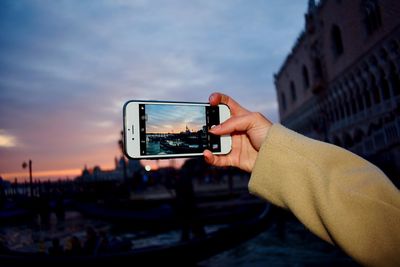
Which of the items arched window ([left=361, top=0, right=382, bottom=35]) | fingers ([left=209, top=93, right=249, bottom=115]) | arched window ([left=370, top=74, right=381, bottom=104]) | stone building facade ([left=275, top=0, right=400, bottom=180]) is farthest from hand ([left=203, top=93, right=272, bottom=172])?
arched window ([left=370, top=74, right=381, bottom=104])

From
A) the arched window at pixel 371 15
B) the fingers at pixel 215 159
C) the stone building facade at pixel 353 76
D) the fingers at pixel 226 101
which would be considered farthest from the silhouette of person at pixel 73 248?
the arched window at pixel 371 15

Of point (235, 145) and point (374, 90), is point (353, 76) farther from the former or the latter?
point (235, 145)

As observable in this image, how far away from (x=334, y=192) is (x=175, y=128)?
3.88 ft

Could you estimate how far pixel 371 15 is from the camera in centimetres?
1991

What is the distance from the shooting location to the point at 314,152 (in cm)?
111

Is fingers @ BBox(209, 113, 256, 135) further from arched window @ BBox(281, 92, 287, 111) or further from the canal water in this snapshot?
arched window @ BBox(281, 92, 287, 111)

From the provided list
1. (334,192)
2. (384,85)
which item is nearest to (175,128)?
(334,192)

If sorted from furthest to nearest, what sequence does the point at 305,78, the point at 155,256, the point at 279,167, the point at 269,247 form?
the point at 305,78
the point at 269,247
the point at 155,256
the point at 279,167

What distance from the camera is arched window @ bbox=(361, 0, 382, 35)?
1914 cm

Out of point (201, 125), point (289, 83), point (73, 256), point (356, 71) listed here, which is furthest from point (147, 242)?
point (289, 83)

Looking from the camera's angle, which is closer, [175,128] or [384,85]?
[175,128]

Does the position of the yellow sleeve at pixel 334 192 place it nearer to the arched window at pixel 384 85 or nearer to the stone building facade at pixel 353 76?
the stone building facade at pixel 353 76

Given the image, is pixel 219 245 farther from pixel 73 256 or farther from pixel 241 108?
pixel 241 108

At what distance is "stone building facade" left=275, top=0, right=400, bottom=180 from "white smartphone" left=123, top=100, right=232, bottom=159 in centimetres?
1433
